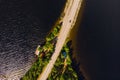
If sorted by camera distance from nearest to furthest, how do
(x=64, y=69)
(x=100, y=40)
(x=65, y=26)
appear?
(x=64, y=69), (x=65, y=26), (x=100, y=40)

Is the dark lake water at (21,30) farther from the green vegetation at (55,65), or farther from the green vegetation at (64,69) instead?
the green vegetation at (64,69)

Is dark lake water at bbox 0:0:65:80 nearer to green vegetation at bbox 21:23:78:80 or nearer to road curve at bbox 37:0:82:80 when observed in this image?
green vegetation at bbox 21:23:78:80

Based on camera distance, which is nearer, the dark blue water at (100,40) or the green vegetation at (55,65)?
the green vegetation at (55,65)

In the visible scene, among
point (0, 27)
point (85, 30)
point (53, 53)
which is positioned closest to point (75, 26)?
point (85, 30)

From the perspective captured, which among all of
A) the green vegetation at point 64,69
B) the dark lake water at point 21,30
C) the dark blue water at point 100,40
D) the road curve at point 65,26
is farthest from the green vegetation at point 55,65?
the dark blue water at point 100,40

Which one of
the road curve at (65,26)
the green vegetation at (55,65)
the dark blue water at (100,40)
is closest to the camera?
the green vegetation at (55,65)

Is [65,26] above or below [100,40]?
above

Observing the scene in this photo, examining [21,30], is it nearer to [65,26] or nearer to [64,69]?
[65,26]

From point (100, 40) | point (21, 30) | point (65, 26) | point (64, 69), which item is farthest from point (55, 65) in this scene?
point (100, 40)
